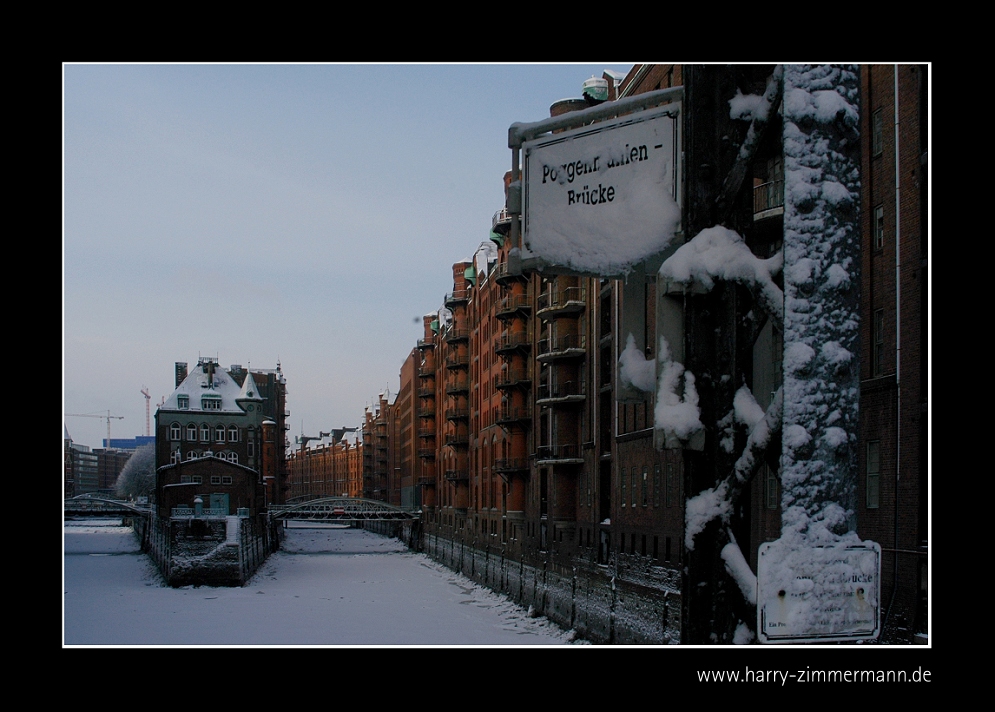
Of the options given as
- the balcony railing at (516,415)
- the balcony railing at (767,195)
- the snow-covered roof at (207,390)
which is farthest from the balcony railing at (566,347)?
the snow-covered roof at (207,390)

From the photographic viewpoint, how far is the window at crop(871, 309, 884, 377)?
18.5m

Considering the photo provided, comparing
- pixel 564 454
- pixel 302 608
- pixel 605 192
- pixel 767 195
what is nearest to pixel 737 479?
pixel 605 192

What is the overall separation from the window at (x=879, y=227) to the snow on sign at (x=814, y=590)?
16.9m

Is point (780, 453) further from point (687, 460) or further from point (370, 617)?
point (370, 617)

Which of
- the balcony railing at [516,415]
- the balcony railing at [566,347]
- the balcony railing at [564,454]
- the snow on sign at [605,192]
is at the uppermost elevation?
the balcony railing at [566,347]

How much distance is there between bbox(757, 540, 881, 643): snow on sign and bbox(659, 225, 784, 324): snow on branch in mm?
786

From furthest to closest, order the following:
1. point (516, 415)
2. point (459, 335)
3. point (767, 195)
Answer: point (459, 335), point (516, 415), point (767, 195)

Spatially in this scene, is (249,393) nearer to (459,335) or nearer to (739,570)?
(459,335)

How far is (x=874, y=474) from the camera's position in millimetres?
18391

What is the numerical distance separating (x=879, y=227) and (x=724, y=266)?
55.9 ft

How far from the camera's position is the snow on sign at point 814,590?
328 centimetres

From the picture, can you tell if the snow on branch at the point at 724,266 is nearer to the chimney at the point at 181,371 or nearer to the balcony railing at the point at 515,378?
the balcony railing at the point at 515,378

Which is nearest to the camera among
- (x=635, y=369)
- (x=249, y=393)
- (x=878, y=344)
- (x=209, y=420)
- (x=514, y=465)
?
(x=635, y=369)

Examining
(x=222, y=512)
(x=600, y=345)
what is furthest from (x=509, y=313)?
(x=222, y=512)
